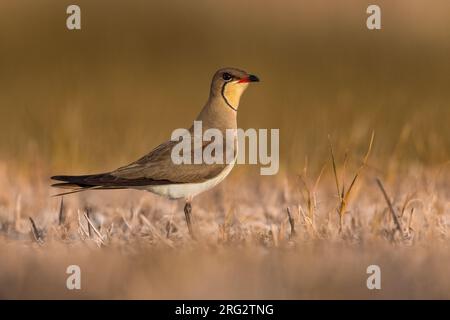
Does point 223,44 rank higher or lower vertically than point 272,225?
higher

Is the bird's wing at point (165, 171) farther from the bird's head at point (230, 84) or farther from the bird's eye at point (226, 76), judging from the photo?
the bird's eye at point (226, 76)

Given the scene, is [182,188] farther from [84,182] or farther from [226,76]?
[226,76]

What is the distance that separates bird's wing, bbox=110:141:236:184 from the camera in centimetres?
548

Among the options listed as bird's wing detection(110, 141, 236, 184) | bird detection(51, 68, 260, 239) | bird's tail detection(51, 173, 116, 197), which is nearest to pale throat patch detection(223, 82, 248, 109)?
bird detection(51, 68, 260, 239)

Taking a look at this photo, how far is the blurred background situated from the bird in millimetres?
1422

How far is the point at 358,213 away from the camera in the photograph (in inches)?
231

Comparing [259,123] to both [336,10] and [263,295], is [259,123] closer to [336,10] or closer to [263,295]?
[336,10]

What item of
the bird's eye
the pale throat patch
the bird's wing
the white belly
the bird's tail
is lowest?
the white belly

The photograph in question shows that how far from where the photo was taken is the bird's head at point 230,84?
595 cm

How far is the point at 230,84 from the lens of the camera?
5945mm

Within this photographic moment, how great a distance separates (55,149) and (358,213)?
278cm

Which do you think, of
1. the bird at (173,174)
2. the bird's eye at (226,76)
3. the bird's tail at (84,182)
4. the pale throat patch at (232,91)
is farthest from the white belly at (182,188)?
the bird's eye at (226,76)

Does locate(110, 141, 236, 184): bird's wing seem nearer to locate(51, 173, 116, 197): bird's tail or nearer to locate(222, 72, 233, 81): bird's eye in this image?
locate(51, 173, 116, 197): bird's tail

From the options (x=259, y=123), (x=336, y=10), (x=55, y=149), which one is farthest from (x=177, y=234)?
(x=336, y=10)
